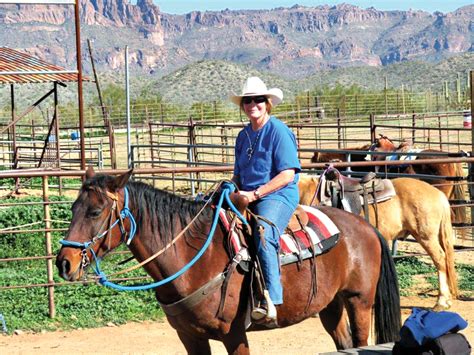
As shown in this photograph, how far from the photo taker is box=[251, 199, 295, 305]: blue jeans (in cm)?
530

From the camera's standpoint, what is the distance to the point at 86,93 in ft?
258

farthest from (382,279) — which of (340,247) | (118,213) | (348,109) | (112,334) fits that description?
(348,109)

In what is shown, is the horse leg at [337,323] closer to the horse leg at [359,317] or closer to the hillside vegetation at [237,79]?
the horse leg at [359,317]

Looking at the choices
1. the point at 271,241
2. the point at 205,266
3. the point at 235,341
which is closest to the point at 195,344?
the point at 235,341

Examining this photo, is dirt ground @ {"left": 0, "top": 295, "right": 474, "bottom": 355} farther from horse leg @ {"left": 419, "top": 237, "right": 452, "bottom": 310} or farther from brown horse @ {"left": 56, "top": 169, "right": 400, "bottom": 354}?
brown horse @ {"left": 56, "top": 169, "right": 400, "bottom": 354}

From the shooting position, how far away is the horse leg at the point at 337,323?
6125 mm

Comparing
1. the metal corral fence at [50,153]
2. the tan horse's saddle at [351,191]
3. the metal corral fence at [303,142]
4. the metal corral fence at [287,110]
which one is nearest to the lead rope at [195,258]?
the tan horse's saddle at [351,191]

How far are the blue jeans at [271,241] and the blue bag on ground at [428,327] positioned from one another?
967 mm

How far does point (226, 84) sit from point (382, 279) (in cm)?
7973

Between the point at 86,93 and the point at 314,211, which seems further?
the point at 86,93

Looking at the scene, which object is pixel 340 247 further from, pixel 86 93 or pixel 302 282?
pixel 86 93

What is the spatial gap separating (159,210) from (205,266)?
44 centimetres

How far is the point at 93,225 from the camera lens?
16.1ft

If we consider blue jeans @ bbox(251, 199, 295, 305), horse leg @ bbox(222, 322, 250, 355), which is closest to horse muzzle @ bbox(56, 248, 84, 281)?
horse leg @ bbox(222, 322, 250, 355)
